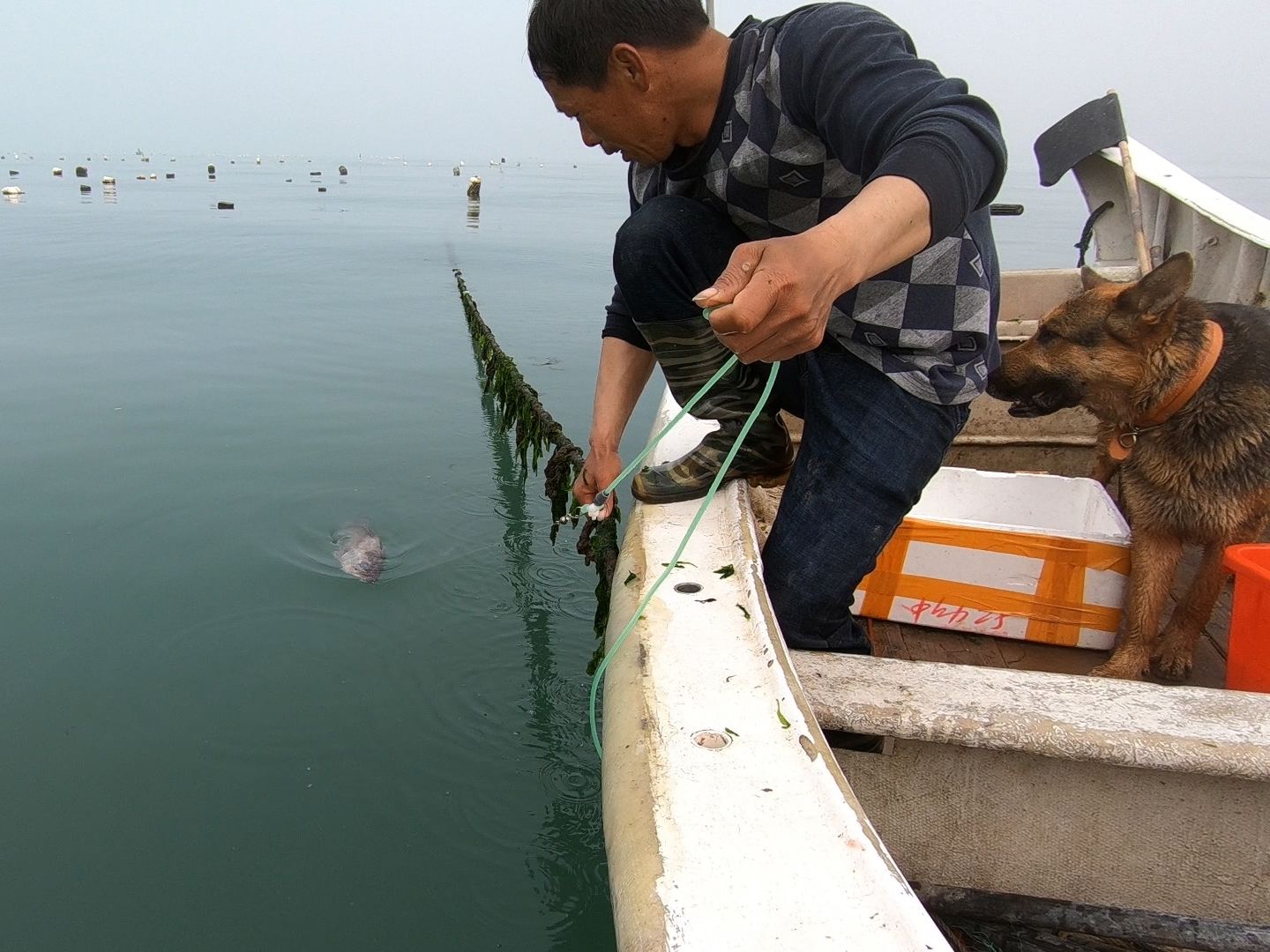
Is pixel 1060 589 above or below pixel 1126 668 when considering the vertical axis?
above

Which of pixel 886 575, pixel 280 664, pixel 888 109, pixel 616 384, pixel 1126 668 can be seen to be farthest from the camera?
pixel 280 664

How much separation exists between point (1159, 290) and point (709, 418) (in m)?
1.41

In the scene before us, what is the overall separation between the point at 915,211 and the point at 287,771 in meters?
3.13

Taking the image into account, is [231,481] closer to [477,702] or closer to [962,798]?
[477,702]

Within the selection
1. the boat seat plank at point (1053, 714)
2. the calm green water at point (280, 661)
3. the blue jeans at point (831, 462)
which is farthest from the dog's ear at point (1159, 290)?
the calm green water at point (280, 661)

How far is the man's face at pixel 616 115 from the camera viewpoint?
1916mm

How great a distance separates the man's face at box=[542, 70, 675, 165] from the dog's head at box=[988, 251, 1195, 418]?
1.45 m

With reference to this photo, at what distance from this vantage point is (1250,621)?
2.34 meters

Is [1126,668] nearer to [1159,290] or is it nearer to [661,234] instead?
[1159,290]

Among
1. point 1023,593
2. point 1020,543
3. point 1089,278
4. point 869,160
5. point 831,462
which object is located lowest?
point 1023,593

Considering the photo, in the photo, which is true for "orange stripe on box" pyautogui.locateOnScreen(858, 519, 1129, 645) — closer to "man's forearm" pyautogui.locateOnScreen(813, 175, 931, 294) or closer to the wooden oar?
"man's forearm" pyautogui.locateOnScreen(813, 175, 931, 294)

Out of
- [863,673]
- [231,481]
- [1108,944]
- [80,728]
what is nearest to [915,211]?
[863,673]

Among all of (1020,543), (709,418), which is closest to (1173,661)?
(1020,543)

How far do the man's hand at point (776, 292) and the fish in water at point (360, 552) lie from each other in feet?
13.1
